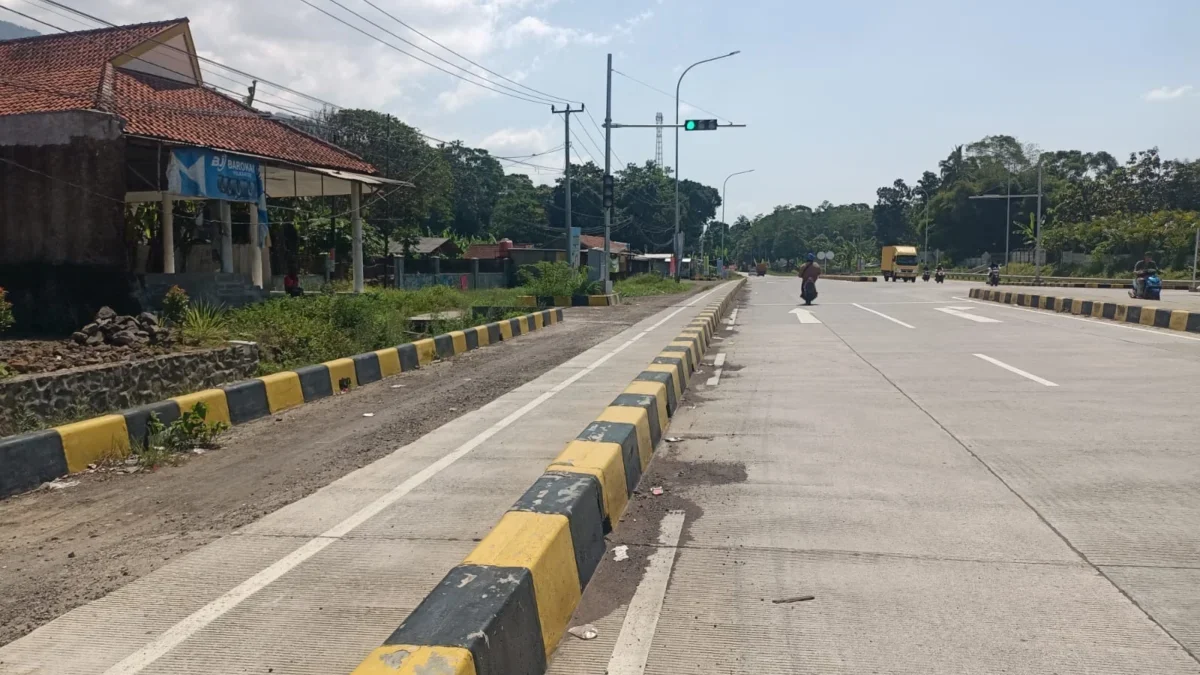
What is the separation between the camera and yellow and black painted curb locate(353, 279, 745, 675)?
2.68 m

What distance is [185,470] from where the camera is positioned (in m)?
6.55

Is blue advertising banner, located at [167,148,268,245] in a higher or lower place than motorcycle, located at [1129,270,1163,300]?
higher

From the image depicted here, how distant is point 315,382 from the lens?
9.90m

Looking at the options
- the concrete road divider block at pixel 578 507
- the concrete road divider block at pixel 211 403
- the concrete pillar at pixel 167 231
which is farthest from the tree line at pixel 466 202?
the concrete road divider block at pixel 578 507

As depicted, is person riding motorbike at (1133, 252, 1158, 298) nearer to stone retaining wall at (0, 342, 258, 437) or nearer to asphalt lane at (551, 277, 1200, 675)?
asphalt lane at (551, 277, 1200, 675)

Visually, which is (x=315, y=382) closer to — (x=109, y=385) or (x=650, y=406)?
(x=109, y=385)

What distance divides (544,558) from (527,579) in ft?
0.83

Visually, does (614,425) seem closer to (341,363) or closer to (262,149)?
(341,363)

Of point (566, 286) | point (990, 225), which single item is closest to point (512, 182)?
point (990, 225)

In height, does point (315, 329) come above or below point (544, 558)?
above

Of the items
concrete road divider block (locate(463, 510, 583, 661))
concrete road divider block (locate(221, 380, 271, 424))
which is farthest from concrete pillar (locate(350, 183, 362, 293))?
concrete road divider block (locate(463, 510, 583, 661))

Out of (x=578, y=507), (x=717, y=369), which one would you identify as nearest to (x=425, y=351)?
(x=717, y=369)

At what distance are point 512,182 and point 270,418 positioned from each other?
294ft

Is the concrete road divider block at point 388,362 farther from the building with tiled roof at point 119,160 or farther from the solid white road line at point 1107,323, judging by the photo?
the solid white road line at point 1107,323
